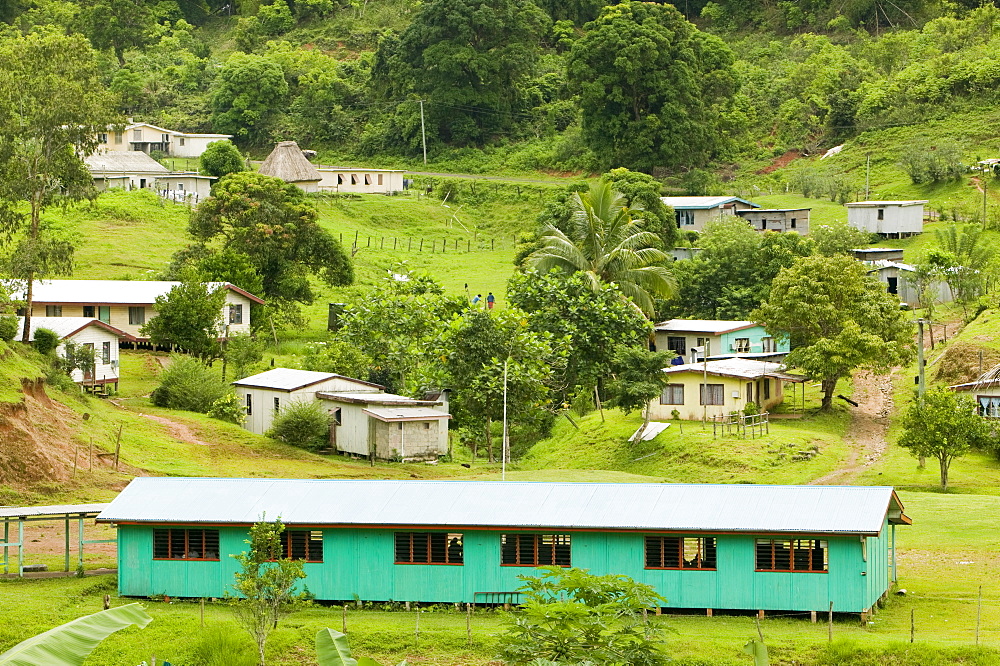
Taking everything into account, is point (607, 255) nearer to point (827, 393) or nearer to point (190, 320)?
point (827, 393)

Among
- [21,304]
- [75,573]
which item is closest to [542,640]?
[75,573]

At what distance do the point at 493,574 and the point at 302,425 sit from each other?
→ 791 inches

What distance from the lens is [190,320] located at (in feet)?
179

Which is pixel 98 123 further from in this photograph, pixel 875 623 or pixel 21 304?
pixel 875 623

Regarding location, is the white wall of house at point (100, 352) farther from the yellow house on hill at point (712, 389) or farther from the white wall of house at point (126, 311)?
the yellow house on hill at point (712, 389)

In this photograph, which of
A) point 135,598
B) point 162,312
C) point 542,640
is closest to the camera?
point 542,640

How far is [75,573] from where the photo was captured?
30422mm

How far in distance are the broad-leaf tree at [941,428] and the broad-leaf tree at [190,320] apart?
25.9 metres

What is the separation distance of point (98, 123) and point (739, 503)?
103 feet

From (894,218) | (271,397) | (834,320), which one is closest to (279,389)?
(271,397)

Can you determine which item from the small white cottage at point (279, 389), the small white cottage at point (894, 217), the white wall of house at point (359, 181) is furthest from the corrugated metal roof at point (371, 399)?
the white wall of house at point (359, 181)

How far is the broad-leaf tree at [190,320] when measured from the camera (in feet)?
179

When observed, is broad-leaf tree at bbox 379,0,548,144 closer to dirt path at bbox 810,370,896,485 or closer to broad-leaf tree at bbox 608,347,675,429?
dirt path at bbox 810,370,896,485

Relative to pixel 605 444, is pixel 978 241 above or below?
above
